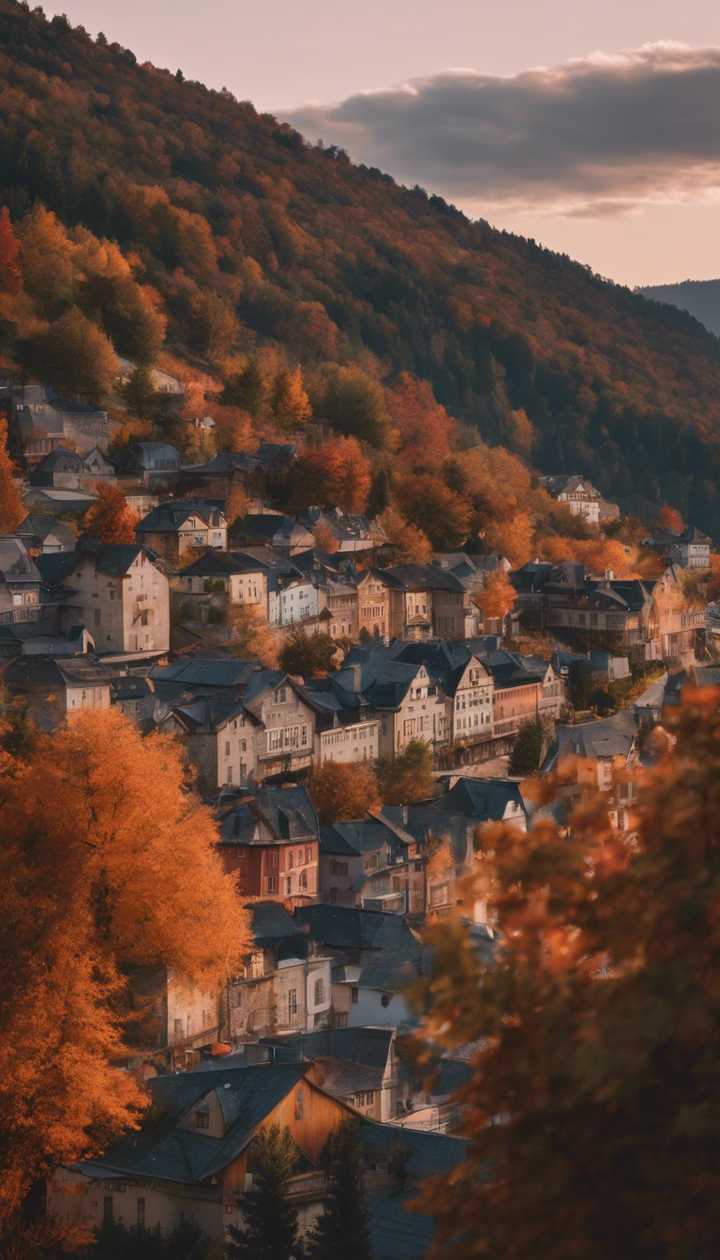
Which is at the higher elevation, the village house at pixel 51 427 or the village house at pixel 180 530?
the village house at pixel 51 427

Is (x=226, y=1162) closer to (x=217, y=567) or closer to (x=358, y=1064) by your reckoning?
(x=358, y=1064)

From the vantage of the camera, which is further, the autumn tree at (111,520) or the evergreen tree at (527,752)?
the autumn tree at (111,520)

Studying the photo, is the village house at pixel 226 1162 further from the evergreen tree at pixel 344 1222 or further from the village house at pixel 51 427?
the village house at pixel 51 427

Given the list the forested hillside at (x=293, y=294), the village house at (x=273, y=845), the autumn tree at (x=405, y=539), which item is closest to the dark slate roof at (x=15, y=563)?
the village house at (x=273, y=845)

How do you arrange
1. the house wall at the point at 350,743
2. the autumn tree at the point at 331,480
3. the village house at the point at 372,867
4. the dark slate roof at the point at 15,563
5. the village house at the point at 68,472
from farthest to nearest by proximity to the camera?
1. the autumn tree at the point at 331,480
2. the village house at the point at 68,472
3. the dark slate roof at the point at 15,563
4. the house wall at the point at 350,743
5. the village house at the point at 372,867

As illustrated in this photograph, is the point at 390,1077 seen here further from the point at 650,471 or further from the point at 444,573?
the point at 650,471

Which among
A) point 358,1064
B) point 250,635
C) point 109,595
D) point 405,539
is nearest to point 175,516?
point 250,635

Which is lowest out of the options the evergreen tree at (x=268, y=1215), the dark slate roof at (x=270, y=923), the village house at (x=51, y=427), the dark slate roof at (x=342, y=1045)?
the evergreen tree at (x=268, y=1215)

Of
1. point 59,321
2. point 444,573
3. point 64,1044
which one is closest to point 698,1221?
point 64,1044
